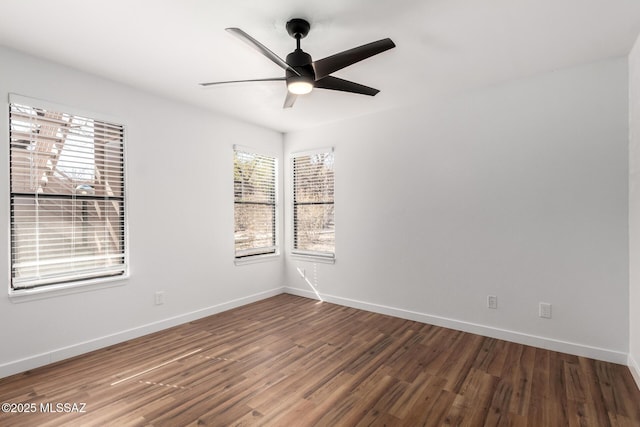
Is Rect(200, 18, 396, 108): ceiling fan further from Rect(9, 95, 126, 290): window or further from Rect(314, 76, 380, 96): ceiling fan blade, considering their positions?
Rect(9, 95, 126, 290): window

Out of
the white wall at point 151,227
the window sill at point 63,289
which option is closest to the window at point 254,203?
the white wall at point 151,227

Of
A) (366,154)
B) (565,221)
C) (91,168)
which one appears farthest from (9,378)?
(565,221)

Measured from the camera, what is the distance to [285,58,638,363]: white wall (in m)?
2.75

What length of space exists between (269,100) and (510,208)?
2.83 metres

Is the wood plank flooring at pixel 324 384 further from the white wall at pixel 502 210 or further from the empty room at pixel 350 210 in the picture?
the white wall at pixel 502 210

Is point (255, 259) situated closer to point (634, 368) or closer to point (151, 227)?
point (151, 227)

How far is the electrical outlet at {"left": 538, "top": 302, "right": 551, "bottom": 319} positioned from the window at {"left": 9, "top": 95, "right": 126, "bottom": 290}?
13.7 feet

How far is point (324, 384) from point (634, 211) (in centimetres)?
282

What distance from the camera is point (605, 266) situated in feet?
9.02

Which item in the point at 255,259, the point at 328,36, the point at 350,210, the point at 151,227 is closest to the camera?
the point at 328,36

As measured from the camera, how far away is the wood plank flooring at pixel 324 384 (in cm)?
202

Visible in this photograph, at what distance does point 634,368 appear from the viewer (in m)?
2.46

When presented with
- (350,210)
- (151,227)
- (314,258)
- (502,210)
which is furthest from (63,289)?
(502,210)

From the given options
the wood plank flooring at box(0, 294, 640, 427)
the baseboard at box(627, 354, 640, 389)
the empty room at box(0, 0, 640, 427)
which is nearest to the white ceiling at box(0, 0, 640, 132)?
the empty room at box(0, 0, 640, 427)
